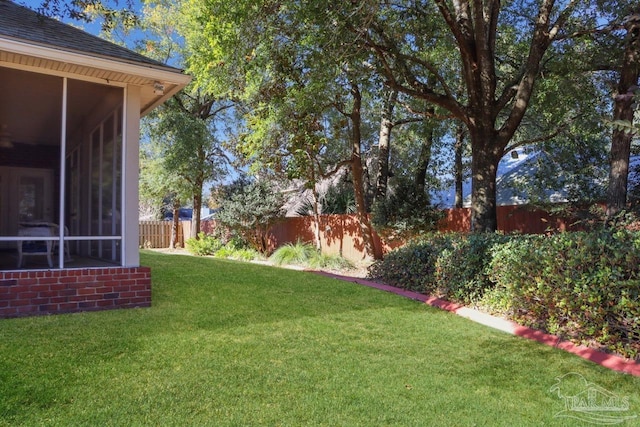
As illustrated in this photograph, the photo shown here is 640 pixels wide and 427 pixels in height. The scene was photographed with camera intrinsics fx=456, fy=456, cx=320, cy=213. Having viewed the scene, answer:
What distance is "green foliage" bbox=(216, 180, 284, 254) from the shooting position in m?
15.8

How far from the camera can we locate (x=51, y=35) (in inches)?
225

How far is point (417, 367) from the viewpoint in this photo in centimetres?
411

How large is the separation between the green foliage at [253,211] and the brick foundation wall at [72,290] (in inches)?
391

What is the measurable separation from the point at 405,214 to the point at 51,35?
8.38m

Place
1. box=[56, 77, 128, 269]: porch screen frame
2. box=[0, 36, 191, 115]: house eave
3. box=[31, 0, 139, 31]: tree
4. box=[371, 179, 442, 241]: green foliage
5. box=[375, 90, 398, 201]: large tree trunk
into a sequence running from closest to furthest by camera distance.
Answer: box=[0, 36, 191, 115]: house eave < box=[56, 77, 128, 269]: porch screen frame < box=[31, 0, 139, 31]: tree < box=[371, 179, 442, 241]: green foliage < box=[375, 90, 398, 201]: large tree trunk

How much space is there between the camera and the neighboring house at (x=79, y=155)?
17.4 ft

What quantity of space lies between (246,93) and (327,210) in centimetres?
665

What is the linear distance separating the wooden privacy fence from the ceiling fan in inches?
349

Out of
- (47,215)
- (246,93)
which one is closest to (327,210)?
(246,93)

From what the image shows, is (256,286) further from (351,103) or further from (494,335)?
(351,103)

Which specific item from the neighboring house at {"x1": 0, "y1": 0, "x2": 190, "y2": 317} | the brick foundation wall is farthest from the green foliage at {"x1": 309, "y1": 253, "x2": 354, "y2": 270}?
the brick foundation wall

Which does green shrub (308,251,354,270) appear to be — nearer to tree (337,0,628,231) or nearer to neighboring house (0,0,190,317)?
tree (337,0,628,231)

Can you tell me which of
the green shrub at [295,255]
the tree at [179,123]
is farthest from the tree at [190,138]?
the green shrub at [295,255]

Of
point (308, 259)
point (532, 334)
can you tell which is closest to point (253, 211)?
point (308, 259)
